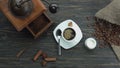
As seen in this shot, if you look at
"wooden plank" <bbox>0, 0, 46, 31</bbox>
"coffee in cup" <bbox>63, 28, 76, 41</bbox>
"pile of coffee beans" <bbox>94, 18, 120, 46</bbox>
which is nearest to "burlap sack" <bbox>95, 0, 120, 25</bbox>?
"pile of coffee beans" <bbox>94, 18, 120, 46</bbox>

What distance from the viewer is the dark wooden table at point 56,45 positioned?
144 centimetres

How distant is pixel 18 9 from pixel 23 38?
184mm

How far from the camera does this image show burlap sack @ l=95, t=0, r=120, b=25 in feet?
4.80

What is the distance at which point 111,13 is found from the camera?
1.47 metres

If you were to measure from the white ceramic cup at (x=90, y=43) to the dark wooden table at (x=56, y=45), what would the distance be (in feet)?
0.07

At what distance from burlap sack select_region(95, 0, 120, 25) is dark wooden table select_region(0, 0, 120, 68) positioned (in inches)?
1.2

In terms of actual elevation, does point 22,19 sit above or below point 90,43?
above

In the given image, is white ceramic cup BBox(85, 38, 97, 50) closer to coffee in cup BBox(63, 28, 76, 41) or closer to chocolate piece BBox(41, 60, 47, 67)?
coffee in cup BBox(63, 28, 76, 41)

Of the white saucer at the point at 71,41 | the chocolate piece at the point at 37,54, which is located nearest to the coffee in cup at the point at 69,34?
the white saucer at the point at 71,41

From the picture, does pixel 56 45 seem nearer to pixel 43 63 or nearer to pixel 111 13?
pixel 43 63

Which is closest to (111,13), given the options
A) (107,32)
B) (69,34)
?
(107,32)

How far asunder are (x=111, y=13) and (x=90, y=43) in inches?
6.3

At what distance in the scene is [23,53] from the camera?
1444mm

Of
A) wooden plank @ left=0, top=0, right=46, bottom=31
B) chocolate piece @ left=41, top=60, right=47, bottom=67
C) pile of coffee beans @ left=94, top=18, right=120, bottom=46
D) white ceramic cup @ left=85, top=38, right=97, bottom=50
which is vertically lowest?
chocolate piece @ left=41, top=60, right=47, bottom=67
